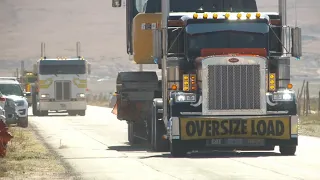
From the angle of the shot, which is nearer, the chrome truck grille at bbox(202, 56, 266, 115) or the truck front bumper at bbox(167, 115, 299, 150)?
the truck front bumper at bbox(167, 115, 299, 150)

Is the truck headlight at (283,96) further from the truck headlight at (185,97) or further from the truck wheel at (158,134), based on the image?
the truck wheel at (158,134)

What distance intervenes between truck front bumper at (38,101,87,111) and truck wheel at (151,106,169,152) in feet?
102

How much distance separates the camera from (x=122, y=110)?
25.5 meters

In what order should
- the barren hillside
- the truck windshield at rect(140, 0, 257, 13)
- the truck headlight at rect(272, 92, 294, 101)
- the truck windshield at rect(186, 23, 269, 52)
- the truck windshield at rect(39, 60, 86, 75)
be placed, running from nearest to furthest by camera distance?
the truck headlight at rect(272, 92, 294, 101), the truck windshield at rect(186, 23, 269, 52), the truck windshield at rect(140, 0, 257, 13), the truck windshield at rect(39, 60, 86, 75), the barren hillside

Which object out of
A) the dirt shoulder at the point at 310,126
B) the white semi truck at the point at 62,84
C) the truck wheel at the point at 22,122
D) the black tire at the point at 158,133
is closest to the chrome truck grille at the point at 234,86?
the black tire at the point at 158,133

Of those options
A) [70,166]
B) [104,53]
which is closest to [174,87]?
[70,166]

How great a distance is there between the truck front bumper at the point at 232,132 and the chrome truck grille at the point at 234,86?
20 centimetres

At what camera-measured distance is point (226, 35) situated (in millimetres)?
22000

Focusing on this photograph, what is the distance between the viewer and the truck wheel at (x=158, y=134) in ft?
74.1

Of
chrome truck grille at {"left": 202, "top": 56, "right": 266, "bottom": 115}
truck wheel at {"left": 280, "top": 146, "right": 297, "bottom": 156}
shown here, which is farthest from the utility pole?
truck wheel at {"left": 280, "top": 146, "right": 297, "bottom": 156}

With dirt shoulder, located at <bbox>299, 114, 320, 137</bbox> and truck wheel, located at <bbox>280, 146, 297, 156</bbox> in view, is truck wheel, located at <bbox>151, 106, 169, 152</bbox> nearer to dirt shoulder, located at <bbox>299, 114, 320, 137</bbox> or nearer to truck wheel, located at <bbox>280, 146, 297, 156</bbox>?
truck wheel, located at <bbox>280, 146, 297, 156</bbox>

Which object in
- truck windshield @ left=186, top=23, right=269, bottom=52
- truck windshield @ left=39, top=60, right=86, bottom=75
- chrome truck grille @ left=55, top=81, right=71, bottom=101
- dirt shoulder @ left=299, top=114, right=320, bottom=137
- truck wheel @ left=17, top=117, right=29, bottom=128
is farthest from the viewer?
chrome truck grille @ left=55, top=81, right=71, bottom=101

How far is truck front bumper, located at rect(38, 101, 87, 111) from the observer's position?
5384 cm

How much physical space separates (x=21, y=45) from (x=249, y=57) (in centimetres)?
15427
